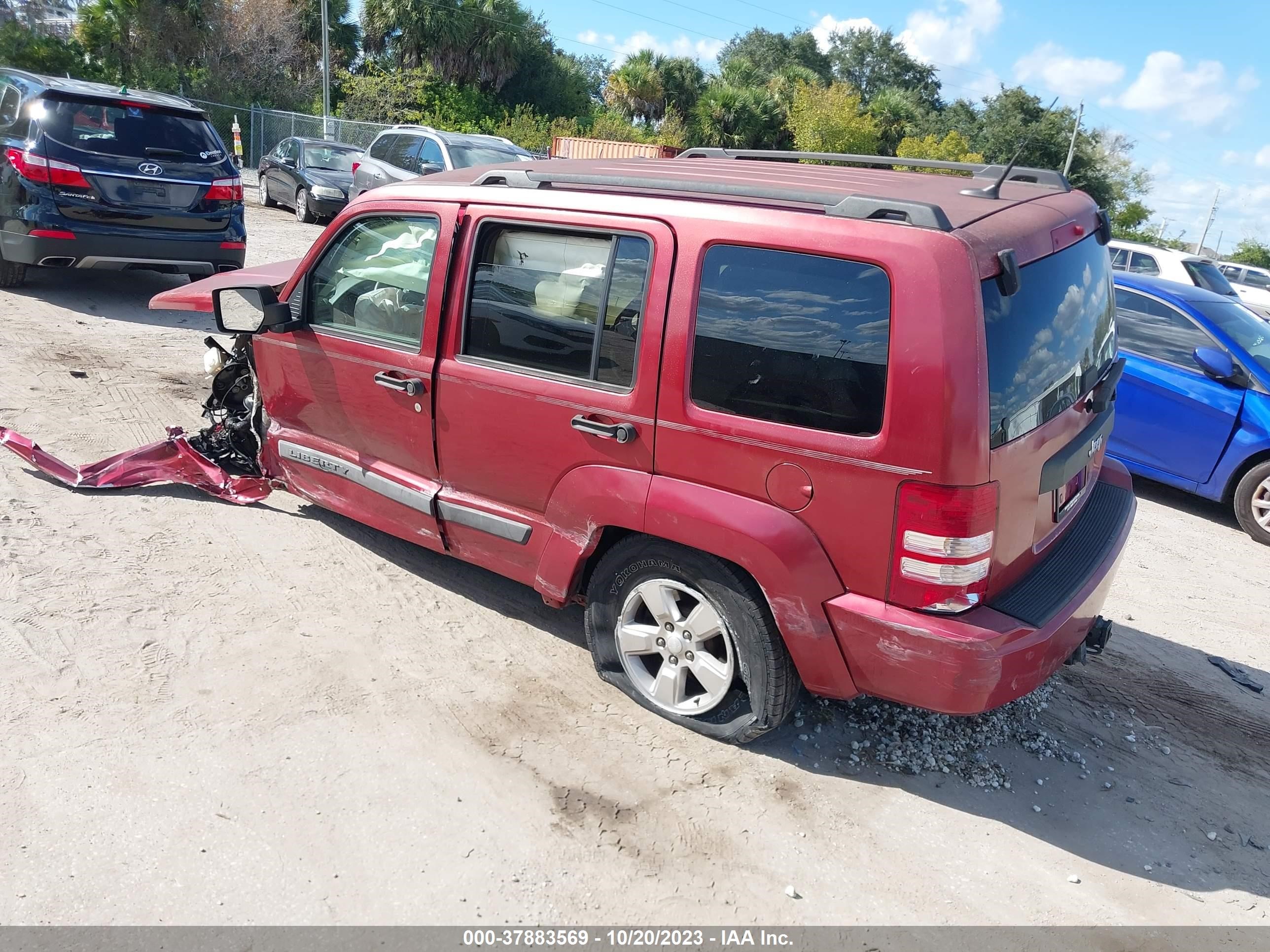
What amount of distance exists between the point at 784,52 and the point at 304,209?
70592mm

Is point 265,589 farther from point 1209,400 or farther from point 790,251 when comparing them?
point 1209,400

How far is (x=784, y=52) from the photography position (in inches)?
3044

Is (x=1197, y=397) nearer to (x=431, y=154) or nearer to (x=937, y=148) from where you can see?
(x=431, y=154)

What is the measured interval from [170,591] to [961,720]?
3516mm

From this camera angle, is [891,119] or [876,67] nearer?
[891,119]

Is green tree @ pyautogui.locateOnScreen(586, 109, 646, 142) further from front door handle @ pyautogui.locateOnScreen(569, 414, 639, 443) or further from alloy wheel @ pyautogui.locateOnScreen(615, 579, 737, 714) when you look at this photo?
alloy wheel @ pyautogui.locateOnScreen(615, 579, 737, 714)

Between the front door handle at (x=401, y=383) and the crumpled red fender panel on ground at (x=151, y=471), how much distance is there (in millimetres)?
1592

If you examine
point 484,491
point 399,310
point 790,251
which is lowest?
point 484,491

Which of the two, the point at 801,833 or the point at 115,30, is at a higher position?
the point at 115,30

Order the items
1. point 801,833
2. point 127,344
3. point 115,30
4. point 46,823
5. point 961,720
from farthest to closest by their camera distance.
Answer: point 115,30 < point 127,344 < point 961,720 < point 801,833 < point 46,823

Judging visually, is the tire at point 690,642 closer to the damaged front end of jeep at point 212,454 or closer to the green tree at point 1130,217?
the damaged front end of jeep at point 212,454

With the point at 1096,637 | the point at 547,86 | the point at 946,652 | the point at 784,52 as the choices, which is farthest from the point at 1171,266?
the point at 784,52

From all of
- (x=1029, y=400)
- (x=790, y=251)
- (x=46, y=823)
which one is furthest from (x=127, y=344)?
(x=1029, y=400)

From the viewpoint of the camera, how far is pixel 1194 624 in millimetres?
5074
